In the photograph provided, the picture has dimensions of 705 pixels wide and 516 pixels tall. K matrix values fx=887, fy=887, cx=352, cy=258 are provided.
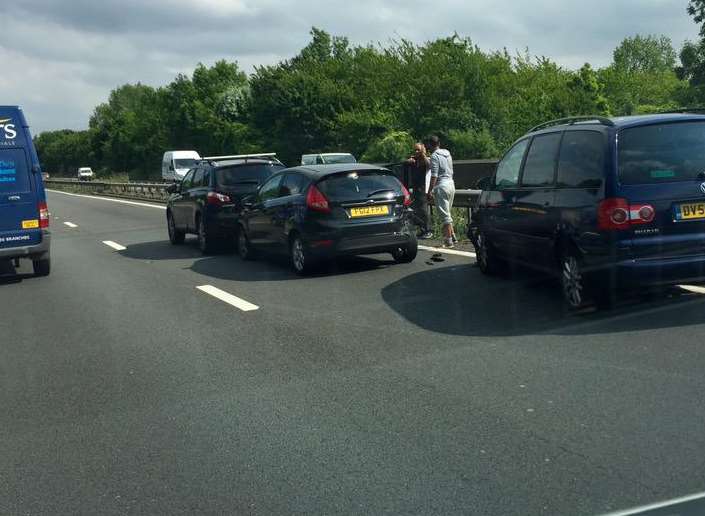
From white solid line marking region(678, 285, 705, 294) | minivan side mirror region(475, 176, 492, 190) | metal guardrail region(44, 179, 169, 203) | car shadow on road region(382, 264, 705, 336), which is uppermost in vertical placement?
minivan side mirror region(475, 176, 492, 190)

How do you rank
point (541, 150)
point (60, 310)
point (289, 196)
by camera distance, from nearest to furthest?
1. point (541, 150)
2. point (60, 310)
3. point (289, 196)

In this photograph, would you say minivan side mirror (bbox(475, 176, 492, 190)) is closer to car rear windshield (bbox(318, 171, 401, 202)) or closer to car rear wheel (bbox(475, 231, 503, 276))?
car rear wheel (bbox(475, 231, 503, 276))

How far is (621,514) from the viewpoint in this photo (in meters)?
2.62

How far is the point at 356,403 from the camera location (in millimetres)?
5695

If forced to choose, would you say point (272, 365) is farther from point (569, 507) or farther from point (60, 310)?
point (60, 310)

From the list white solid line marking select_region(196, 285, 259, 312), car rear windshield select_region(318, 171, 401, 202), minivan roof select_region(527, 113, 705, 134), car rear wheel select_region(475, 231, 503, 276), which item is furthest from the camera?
car rear windshield select_region(318, 171, 401, 202)

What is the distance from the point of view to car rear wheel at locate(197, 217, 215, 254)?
52.3 feet

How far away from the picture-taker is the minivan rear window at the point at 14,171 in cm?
1306

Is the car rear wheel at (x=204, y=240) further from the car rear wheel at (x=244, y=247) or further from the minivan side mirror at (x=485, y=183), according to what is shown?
the minivan side mirror at (x=485, y=183)

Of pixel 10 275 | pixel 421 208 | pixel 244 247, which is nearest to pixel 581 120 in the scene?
pixel 421 208

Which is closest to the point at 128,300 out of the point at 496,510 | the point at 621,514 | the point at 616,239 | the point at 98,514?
the point at 616,239

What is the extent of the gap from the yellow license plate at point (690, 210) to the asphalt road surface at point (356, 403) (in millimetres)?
861

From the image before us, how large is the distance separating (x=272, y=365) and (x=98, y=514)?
295 centimetres

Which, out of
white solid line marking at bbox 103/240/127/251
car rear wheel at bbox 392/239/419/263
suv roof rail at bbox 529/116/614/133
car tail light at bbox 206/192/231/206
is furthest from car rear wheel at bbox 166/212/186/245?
suv roof rail at bbox 529/116/614/133
